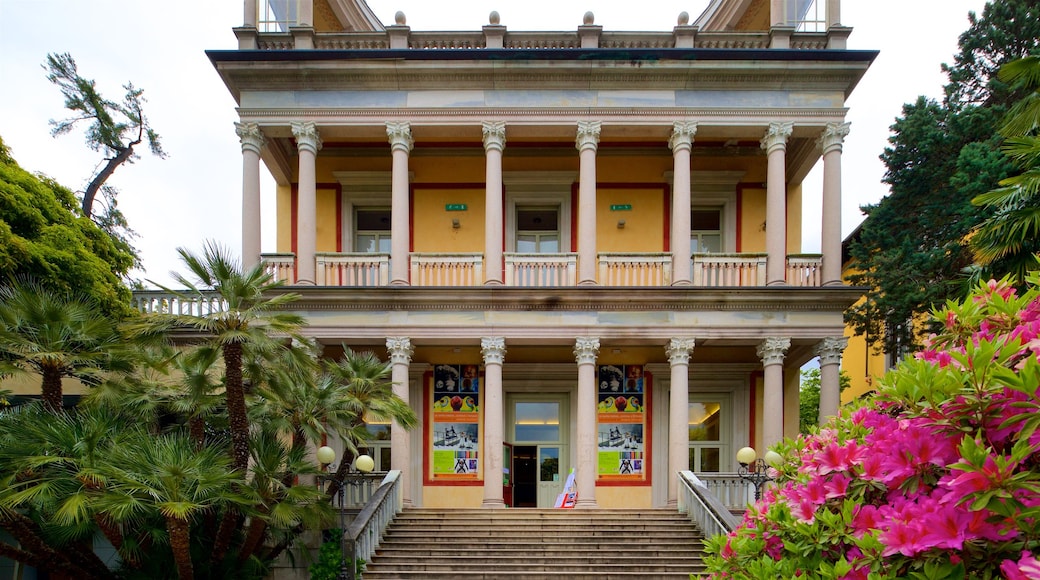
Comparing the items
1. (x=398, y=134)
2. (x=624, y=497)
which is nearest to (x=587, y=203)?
(x=398, y=134)

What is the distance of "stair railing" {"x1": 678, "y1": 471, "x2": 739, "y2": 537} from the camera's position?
37.0 ft

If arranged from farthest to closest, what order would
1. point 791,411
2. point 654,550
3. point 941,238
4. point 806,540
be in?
point 941,238 < point 791,411 < point 654,550 < point 806,540

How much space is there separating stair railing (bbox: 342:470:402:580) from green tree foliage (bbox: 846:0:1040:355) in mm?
13346

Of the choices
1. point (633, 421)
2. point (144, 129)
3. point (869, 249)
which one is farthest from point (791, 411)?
point (144, 129)

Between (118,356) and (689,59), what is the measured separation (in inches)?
521

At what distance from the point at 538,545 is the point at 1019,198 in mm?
10030

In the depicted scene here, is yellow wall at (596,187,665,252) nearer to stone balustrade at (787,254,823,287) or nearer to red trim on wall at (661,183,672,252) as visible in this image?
red trim on wall at (661,183,672,252)

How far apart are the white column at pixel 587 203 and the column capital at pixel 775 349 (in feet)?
14.2

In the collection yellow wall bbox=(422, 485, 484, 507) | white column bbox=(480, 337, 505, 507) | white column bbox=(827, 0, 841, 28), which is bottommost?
yellow wall bbox=(422, 485, 484, 507)

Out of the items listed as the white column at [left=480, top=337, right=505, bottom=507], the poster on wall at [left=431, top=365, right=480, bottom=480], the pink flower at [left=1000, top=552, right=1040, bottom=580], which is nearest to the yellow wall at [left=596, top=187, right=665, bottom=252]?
the white column at [left=480, top=337, right=505, bottom=507]

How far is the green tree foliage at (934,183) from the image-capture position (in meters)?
16.2

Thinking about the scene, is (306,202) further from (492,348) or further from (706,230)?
(706,230)

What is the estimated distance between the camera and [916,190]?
18297 millimetres

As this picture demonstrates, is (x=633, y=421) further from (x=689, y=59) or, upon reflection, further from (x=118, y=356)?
(x=118, y=356)
